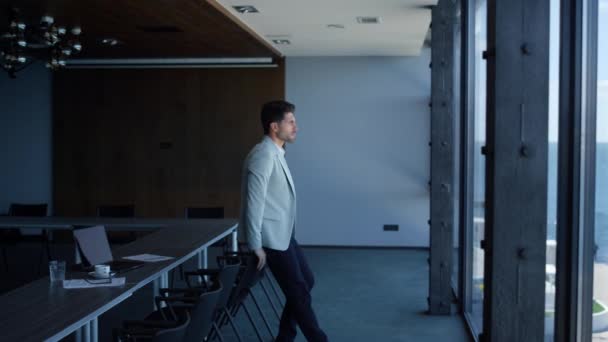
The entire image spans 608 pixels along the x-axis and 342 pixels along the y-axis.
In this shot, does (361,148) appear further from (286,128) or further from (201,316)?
(201,316)

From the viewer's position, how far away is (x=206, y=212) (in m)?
7.47

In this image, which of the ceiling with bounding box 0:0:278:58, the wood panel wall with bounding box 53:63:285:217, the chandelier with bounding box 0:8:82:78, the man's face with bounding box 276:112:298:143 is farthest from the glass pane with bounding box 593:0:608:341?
the wood panel wall with bounding box 53:63:285:217

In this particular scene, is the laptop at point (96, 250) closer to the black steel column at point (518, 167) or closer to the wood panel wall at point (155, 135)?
the black steel column at point (518, 167)

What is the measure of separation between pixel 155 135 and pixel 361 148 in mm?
3212

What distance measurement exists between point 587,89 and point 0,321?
2.60 metres

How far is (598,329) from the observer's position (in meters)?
2.50

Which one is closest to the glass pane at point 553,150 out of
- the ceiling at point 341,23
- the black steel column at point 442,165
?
the black steel column at point 442,165

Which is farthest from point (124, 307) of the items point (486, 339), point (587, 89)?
point (587, 89)

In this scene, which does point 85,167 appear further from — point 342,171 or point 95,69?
point 342,171

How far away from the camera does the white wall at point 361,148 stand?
32.4 ft

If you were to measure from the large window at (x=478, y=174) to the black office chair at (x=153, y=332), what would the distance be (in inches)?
109

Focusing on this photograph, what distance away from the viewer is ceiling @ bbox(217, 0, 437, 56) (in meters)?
6.50

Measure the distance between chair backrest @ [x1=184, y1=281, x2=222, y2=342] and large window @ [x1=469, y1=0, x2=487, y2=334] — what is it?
2.53 meters

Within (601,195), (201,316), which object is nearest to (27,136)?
(201,316)
